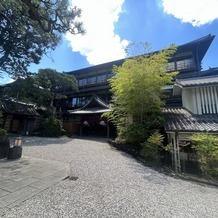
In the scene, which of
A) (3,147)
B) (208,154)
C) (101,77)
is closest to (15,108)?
(3,147)

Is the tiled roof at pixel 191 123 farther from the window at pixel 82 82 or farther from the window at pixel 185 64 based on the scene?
the window at pixel 82 82

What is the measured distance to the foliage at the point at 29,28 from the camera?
992cm

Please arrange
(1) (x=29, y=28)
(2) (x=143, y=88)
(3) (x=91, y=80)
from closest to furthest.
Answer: (2) (x=143, y=88), (1) (x=29, y=28), (3) (x=91, y=80)

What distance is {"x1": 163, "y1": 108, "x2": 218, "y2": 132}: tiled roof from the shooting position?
6745mm

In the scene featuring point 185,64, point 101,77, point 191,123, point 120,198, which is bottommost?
point 120,198

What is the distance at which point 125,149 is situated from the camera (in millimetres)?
9312

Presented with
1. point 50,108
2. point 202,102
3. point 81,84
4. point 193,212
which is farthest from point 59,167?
point 81,84

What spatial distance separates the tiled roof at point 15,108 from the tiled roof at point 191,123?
16.2 metres

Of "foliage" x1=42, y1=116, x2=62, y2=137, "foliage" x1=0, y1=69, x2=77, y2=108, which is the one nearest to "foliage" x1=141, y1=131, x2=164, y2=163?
"foliage" x1=42, y1=116, x2=62, y2=137

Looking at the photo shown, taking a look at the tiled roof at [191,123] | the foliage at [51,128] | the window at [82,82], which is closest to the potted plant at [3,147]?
the tiled roof at [191,123]

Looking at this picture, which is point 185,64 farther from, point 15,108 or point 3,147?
point 15,108

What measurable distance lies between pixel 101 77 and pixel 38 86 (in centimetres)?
1086

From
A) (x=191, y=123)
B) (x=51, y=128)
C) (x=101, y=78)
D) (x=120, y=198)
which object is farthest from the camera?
(x=101, y=78)

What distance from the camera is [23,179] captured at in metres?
4.29
